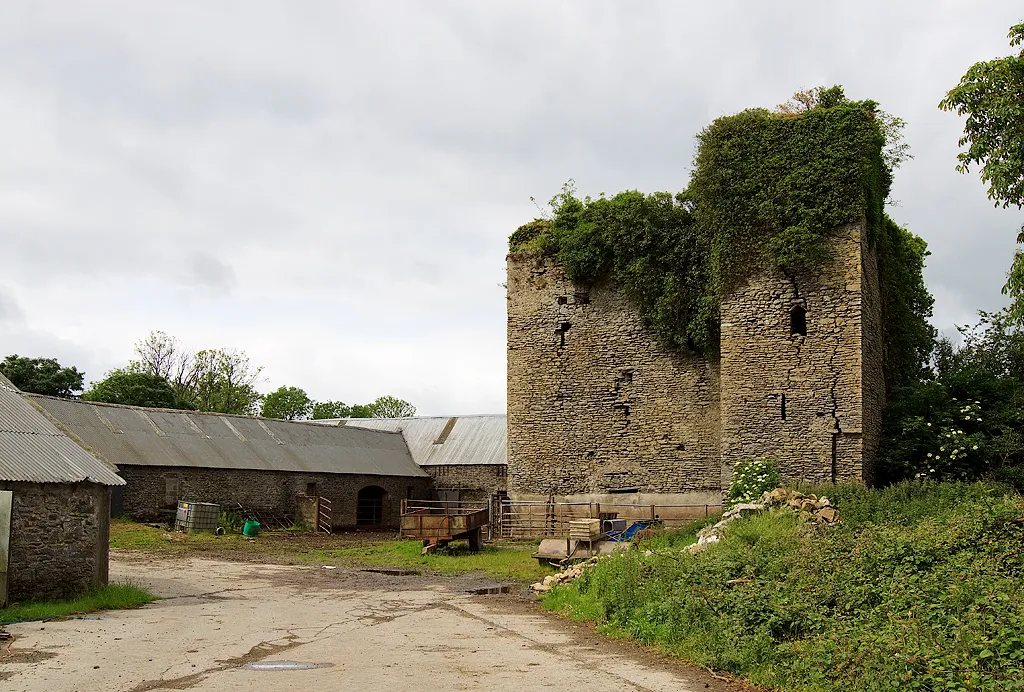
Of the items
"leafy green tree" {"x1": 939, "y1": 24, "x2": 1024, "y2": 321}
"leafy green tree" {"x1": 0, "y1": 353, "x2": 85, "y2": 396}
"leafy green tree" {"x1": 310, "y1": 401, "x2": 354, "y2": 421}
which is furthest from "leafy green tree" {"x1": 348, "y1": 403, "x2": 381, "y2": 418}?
"leafy green tree" {"x1": 939, "y1": 24, "x2": 1024, "y2": 321}

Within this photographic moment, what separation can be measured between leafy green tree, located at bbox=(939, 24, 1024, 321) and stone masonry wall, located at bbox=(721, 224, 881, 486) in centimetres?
736

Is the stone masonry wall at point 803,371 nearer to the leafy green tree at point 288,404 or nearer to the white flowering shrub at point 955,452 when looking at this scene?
the white flowering shrub at point 955,452

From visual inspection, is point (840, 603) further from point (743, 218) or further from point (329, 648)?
point (743, 218)

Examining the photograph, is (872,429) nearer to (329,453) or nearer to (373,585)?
(373,585)

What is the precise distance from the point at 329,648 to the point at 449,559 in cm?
1168

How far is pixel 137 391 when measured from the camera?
143 feet

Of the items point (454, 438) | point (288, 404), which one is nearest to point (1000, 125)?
point (454, 438)

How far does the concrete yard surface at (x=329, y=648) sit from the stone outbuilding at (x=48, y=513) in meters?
1.36

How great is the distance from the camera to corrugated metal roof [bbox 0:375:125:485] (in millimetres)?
13727

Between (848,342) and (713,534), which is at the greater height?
(848,342)

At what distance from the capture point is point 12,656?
9.80 meters

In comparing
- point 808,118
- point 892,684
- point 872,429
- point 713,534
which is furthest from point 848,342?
point 892,684

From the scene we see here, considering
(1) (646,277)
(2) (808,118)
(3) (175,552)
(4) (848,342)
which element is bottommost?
(3) (175,552)

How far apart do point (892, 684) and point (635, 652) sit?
3.62 metres
